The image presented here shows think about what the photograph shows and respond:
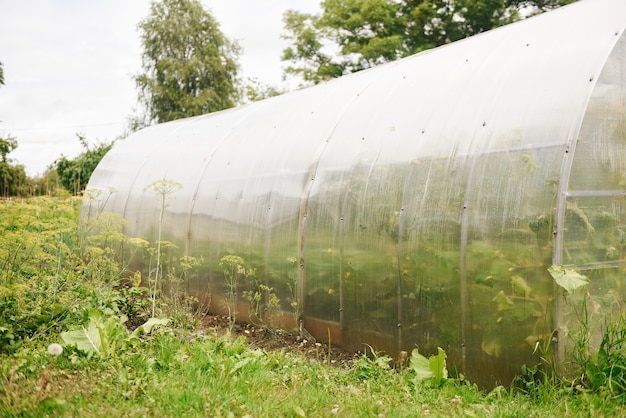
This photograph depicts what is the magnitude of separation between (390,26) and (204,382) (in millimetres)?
17906

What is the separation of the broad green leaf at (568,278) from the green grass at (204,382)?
1.53 ft

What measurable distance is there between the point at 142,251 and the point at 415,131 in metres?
5.19

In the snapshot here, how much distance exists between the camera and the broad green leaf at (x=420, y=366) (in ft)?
13.8

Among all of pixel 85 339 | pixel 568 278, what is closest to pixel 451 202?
pixel 568 278

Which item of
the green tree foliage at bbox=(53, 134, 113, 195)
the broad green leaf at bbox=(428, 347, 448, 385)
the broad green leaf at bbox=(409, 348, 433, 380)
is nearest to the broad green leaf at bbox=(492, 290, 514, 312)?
the broad green leaf at bbox=(428, 347, 448, 385)

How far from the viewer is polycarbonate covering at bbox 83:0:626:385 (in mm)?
3852

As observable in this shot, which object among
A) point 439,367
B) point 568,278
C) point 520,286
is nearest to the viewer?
point 568,278

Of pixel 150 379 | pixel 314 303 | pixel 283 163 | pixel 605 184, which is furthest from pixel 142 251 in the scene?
pixel 605 184

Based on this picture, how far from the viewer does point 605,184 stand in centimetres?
390

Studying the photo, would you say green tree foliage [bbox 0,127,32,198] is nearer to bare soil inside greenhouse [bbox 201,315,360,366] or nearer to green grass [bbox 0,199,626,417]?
bare soil inside greenhouse [bbox 201,315,360,366]

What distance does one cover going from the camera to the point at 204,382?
370 centimetres

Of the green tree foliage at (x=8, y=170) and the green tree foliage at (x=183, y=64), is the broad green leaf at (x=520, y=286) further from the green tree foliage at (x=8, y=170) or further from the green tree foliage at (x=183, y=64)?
the green tree foliage at (x=183, y=64)

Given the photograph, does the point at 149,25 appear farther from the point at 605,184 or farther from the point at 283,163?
the point at 605,184

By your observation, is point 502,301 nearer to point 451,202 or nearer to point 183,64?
point 451,202
